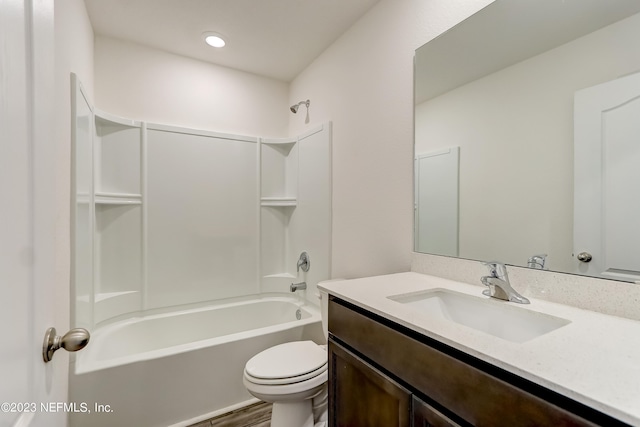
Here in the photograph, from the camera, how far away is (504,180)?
115 centimetres

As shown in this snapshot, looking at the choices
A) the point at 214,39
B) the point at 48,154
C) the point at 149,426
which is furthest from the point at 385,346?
the point at 214,39

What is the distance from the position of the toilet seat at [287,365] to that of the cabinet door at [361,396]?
0.29 metres

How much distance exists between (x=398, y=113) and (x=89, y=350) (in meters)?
2.31

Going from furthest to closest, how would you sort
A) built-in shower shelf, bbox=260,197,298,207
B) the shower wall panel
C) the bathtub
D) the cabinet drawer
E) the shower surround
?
1. built-in shower shelf, bbox=260,197,298,207
2. the shower wall panel
3. the shower surround
4. the bathtub
5. the cabinet drawer

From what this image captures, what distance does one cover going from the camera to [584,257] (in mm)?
935

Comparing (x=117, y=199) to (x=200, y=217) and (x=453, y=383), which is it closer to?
(x=200, y=217)

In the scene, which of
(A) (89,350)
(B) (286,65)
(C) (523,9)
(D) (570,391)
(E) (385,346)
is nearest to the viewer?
(D) (570,391)

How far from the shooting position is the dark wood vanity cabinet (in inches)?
21.8

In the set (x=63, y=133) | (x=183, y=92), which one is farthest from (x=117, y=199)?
(x=183, y=92)

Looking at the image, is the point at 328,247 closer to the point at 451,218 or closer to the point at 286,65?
the point at 451,218

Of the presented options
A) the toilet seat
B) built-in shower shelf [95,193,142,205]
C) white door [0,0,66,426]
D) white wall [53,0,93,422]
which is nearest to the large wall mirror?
the toilet seat

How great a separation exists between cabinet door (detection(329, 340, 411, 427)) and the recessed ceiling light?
7.37 feet

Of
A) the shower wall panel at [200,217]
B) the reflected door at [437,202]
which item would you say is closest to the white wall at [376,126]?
the reflected door at [437,202]

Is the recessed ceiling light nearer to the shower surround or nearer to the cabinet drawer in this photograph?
the shower surround
